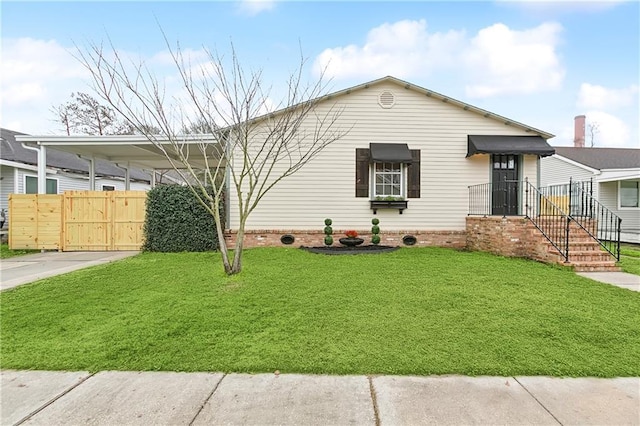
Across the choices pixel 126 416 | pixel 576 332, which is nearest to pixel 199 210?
pixel 126 416

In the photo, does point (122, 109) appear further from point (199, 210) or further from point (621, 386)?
point (621, 386)

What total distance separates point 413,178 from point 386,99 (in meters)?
2.52

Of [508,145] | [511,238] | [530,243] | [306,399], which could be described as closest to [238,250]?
[306,399]

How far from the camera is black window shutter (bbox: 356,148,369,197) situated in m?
9.60

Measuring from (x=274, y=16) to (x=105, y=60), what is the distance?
14.6ft

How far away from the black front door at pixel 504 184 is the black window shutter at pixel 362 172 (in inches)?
153

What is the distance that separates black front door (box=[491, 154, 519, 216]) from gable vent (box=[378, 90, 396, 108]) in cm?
350

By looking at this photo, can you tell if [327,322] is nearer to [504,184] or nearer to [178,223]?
[178,223]

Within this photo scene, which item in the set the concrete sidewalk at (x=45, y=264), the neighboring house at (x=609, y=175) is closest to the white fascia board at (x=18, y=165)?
the concrete sidewalk at (x=45, y=264)

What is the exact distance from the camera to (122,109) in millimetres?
6074

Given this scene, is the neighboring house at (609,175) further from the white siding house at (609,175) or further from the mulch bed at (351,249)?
the mulch bed at (351,249)

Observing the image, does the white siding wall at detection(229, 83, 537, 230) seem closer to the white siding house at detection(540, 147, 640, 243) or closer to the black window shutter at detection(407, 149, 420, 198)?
the black window shutter at detection(407, 149, 420, 198)

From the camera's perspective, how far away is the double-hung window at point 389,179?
9812 millimetres

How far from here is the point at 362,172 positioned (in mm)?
9609
